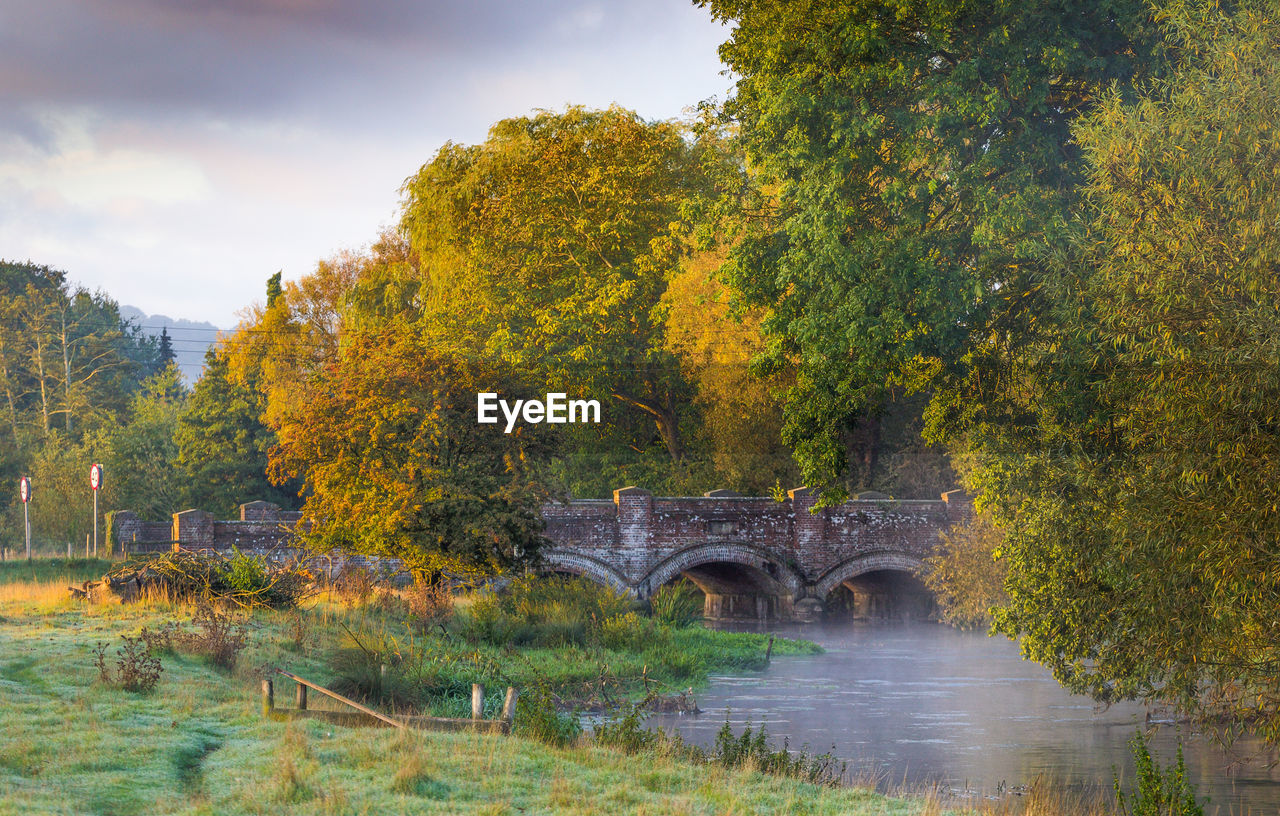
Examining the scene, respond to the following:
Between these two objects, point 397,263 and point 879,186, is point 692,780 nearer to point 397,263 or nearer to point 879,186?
point 879,186

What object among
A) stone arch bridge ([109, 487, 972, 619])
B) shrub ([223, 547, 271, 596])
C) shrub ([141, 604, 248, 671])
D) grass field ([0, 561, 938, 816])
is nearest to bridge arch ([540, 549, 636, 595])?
stone arch bridge ([109, 487, 972, 619])

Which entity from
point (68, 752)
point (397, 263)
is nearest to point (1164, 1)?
point (68, 752)

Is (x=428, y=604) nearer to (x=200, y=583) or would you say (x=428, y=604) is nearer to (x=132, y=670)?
(x=200, y=583)

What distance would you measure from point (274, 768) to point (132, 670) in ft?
14.6

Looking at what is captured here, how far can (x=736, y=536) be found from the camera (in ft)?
117

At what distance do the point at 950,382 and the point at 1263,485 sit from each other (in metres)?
7.76

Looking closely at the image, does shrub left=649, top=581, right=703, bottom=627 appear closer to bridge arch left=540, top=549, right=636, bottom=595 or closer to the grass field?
bridge arch left=540, top=549, right=636, bottom=595

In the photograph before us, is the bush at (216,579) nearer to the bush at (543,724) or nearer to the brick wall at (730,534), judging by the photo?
the bush at (543,724)

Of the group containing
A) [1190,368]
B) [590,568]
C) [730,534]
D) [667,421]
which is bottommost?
[590,568]

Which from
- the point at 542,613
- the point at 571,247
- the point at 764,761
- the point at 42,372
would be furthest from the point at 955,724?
the point at 42,372

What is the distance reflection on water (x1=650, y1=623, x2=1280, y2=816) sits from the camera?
1608 cm

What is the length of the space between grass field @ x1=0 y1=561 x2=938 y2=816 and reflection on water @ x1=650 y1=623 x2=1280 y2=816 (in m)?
4.21

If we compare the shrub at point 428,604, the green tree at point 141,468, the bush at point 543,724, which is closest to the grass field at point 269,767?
the bush at point 543,724

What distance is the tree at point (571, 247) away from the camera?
38.9 metres
